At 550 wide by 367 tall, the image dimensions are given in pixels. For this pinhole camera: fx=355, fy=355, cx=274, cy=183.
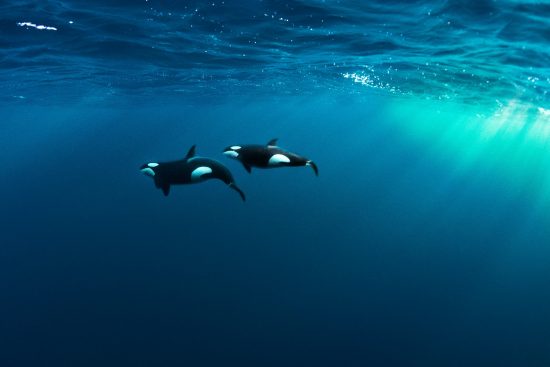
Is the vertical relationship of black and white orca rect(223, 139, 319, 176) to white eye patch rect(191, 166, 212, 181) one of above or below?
above

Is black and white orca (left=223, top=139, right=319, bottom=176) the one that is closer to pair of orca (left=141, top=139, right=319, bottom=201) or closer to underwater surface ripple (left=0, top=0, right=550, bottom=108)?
pair of orca (left=141, top=139, right=319, bottom=201)

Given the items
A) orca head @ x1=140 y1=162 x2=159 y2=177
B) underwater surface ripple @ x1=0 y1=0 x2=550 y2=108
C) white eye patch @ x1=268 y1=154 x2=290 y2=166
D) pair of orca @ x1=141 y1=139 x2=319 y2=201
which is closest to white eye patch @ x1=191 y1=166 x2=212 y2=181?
pair of orca @ x1=141 y1=139 x2=319 y2=201

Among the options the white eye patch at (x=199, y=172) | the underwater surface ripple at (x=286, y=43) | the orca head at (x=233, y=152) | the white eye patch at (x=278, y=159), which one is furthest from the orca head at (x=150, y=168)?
the underwater surface ripple at (x=286, y=43)

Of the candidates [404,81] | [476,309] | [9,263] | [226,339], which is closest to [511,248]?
[476,309]

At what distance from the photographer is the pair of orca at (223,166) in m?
4.32

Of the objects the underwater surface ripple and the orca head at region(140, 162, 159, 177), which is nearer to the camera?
the orca head at region(140, 162, 159, 177)

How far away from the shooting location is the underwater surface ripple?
11000 millimetres

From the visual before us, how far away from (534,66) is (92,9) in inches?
752

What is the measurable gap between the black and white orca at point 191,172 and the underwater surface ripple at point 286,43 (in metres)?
7.71

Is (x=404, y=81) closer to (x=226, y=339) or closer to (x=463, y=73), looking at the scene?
(x=463, y=73)

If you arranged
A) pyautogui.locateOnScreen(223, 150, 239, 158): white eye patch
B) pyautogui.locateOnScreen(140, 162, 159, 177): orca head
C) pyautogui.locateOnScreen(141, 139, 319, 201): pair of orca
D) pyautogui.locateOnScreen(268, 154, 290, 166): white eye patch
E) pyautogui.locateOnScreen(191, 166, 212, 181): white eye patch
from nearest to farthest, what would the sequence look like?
pyautogui.locateOnScreen(268, 154, 290, 166): white eye patch
pyautogui.locateOnScreen(141, 139, 319, 201): pair of orca
pyautogui.locateOnScreen(223, 150, 239, 158): white eye patch
pyautogui.locateOnScreen(191, 166, 212, 181): white eye patch
pyautogui.locateOnScreen(140, 162, 159, 177): orca head

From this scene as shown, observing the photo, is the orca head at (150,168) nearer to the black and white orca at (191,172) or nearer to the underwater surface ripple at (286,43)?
the black and white orca at (191,172)

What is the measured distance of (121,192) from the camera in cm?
4256

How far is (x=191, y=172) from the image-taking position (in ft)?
16.0
